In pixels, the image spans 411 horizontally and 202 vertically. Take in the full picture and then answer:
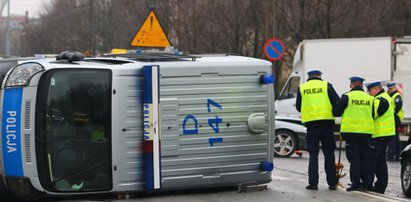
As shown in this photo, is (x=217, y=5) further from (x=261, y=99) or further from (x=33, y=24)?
(x=33, y=24)

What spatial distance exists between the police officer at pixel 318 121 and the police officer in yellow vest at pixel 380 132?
2.46 ft

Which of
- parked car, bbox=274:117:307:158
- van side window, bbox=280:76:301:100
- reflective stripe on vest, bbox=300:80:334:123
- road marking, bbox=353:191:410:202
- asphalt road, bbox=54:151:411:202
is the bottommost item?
road marking, bbox=353:191:410:202

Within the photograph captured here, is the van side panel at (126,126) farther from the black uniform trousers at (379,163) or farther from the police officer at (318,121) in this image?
the black uniform trousers at (379,163)

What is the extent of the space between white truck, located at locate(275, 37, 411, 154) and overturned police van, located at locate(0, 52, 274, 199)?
9497 millimetres

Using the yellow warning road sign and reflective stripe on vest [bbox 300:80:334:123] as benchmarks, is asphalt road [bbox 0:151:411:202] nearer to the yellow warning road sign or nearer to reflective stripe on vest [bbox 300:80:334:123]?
reflective stripe on vest [bbox 300:80:334:123]

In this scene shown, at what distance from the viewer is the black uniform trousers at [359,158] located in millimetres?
9180

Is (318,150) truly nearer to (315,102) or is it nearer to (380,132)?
(315,102)

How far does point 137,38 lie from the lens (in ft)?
44.6

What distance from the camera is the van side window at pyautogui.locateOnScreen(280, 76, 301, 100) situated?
19.1 meters

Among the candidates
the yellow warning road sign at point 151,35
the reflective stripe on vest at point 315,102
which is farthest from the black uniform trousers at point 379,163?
the yellow warning road sign at point 151,35

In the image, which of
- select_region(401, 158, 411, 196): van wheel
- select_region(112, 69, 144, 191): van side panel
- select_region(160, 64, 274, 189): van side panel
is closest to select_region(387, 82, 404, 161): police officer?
select_region(401, 158, 411, 196): van wheel

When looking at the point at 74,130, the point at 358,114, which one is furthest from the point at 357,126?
the point at 74,130

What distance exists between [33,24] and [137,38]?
1740 inches

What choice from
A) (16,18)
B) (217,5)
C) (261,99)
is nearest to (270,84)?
(261,99)
